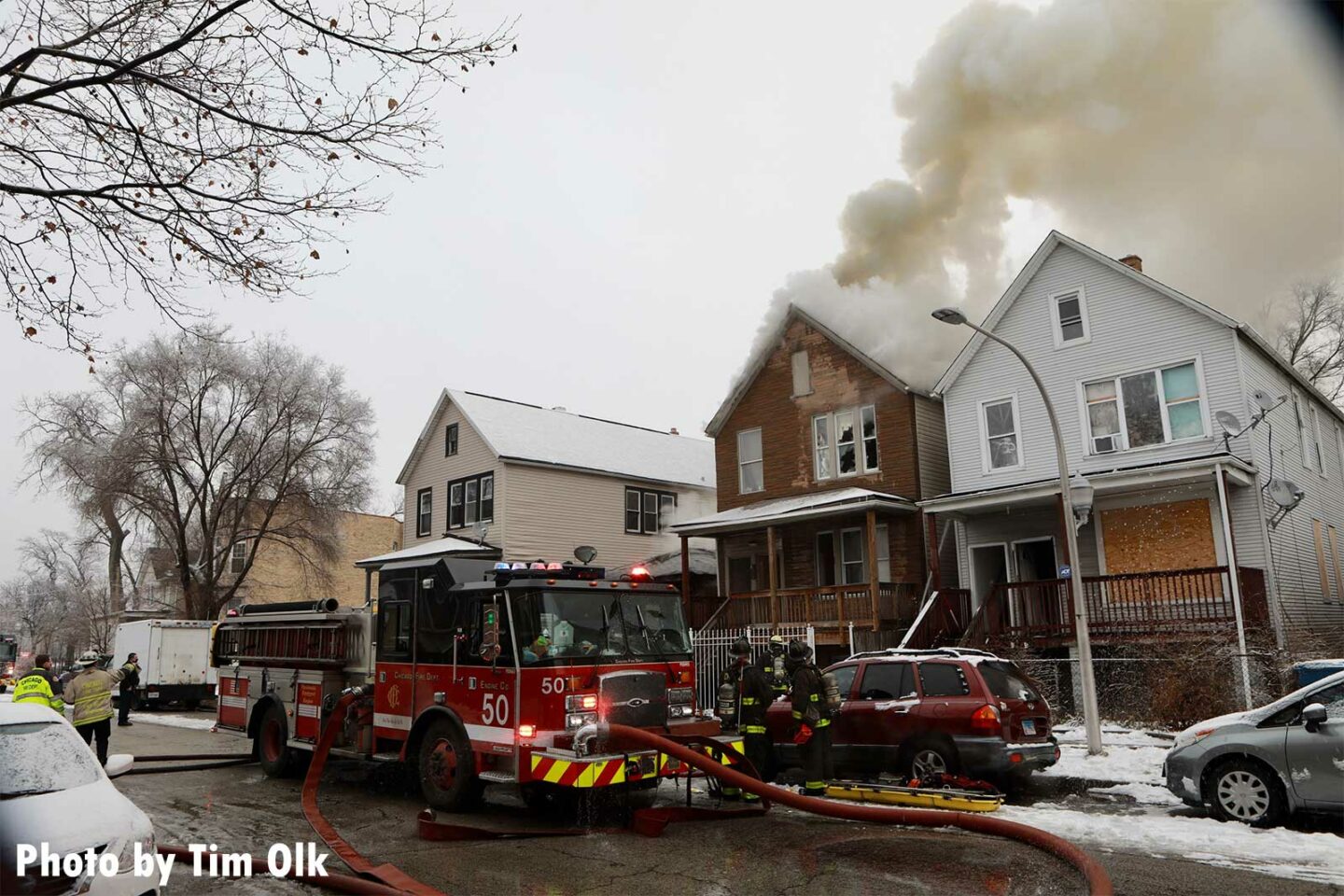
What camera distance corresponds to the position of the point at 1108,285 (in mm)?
19562

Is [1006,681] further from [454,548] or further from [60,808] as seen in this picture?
[454,548]

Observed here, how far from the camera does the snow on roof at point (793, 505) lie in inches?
811

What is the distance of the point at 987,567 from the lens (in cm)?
2095

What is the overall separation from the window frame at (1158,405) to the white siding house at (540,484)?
50.8ft

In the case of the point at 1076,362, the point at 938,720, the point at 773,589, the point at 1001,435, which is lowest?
the point at 938,720

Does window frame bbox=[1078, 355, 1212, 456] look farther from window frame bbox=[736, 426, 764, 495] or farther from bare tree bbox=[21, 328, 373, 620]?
bare tree bbox=[21, 328, 373, 620]

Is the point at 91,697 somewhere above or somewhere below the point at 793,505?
below

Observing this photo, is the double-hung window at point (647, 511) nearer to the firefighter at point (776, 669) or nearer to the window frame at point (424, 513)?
the window frame at point (424, 513)

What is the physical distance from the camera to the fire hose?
20.5 ft

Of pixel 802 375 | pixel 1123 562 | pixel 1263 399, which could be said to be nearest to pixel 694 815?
pixel 1123 562

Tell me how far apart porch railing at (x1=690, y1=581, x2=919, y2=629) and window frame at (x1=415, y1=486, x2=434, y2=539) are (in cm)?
1273

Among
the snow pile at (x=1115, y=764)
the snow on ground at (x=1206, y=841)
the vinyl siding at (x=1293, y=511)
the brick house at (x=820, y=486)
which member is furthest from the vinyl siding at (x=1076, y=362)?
the snow on ground at (x=1206, y=841)

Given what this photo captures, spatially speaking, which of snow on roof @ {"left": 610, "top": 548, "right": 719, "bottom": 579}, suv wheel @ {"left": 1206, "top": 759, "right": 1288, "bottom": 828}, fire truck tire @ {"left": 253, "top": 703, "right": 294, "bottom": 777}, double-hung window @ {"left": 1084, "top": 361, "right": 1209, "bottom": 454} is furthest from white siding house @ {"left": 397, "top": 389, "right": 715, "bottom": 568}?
suv wheel @ {"left": 1206, "top": 759, "right": 1288, "bottom": 828}

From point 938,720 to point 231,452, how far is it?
94.3 feet
